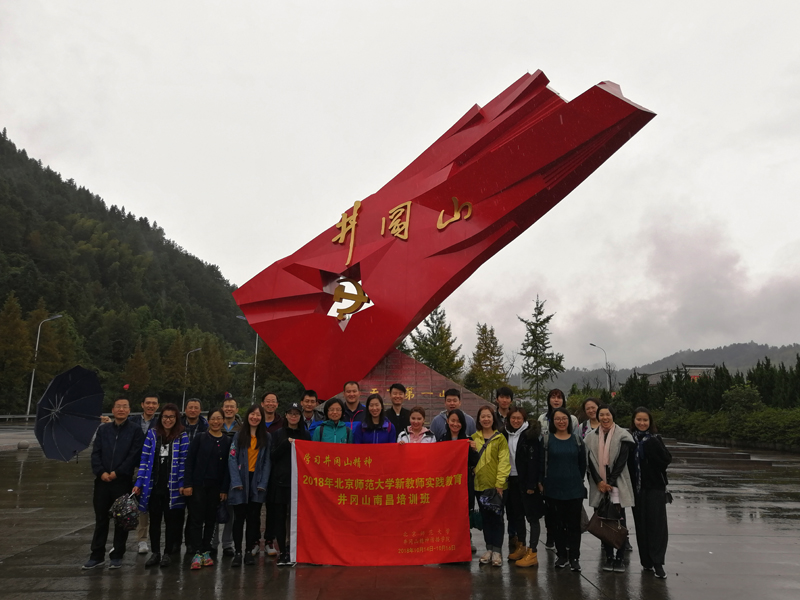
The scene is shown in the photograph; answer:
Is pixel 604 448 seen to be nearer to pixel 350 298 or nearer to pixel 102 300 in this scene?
pixel 350 298

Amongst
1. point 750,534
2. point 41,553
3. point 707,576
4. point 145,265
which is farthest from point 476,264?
point 145,265

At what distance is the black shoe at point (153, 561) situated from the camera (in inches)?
166

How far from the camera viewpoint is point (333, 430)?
181 inches

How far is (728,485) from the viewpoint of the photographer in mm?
8289

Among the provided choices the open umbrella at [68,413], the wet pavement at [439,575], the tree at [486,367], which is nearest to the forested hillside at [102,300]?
the tree at [486,367]

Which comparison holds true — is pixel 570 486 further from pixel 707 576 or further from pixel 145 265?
pixel 145 265

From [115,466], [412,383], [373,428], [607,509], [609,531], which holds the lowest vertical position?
[609,531]

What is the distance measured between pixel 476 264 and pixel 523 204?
3.83ft

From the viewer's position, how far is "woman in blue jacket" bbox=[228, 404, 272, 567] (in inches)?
169

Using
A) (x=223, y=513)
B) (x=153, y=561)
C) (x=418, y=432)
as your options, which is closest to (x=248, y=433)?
(x=223, y=513)

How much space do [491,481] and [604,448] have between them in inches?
32.5

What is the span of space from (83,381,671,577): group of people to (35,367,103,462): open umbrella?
1981 mm

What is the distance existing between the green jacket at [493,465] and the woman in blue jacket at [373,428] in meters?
0.74

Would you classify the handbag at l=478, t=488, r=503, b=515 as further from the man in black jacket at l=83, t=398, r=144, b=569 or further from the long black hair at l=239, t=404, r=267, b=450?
the man in black jacket at l=83, t=398, r=144, b=569
